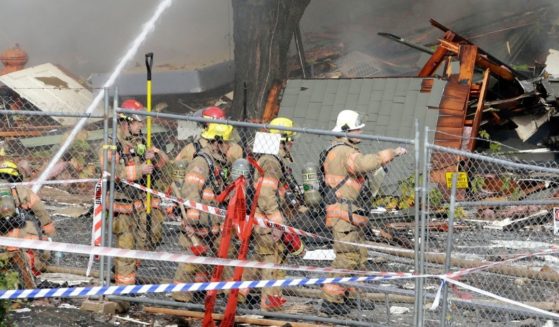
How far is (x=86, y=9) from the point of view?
86.2 feet

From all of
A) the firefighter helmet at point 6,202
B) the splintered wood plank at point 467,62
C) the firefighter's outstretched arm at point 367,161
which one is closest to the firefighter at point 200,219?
the firefighter's outstretched arm at point 367,161

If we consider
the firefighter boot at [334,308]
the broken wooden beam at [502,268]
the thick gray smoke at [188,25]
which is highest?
the thick gray smoke at [188,25]

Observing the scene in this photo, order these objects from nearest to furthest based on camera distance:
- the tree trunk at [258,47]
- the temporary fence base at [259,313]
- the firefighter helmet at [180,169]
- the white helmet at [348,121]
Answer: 1. the temporary fence base at [259,313]
2. the white helmet at [348,121]
3. the firefighter helmet at [180,169]
4. the tree trunk at [258,47]

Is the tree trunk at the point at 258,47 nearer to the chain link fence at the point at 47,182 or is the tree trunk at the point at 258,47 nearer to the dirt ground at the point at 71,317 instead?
the chain link fence at the point at 47,182

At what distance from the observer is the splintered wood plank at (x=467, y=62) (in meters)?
14.9

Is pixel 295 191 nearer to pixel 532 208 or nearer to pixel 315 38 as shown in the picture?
pixel 532 208

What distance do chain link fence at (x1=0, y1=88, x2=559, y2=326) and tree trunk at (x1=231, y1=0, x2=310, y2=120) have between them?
14.3ft

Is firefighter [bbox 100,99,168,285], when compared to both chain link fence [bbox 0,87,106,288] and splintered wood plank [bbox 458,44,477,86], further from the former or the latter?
splintered wood plank [bbox 458,44,477,86]

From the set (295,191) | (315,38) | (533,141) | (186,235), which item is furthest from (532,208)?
(315,38)

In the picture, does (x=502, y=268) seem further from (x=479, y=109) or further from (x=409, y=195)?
(x=479, y=109)

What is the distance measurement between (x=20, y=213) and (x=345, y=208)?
116 inches

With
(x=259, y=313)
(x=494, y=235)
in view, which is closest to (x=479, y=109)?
(x=494, y=235)

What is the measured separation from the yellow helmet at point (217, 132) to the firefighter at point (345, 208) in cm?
102

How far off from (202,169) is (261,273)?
107cm
